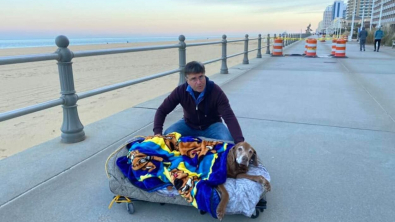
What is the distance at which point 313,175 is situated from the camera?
123 inches

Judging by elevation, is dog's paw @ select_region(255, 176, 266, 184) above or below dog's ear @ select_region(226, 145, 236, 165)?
below

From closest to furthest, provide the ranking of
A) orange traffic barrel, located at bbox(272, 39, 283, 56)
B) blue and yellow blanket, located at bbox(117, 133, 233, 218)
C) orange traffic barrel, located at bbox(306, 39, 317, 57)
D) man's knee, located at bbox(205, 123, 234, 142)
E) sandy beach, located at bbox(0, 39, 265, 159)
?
blue and yellow blanket, located at bbox(117, 133, 233, 218) < man's knee, located at bbox(205, 123, 234, 142) < sandy beach, located at bbox(0, 39, 265, 159) < orange traffic barrel, located at bbox(306, 39, 317, 57) < orange traffic barrel, located at bbox(272, 39, 283, 56)

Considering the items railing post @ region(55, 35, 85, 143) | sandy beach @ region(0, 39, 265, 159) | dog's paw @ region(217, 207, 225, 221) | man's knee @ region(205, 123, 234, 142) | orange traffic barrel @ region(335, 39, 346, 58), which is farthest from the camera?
orange traffic barrel @ region(335, 39, 346, 58)

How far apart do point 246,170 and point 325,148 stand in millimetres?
1697

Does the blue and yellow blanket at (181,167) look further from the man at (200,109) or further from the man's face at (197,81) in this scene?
the man's face at (197,81)

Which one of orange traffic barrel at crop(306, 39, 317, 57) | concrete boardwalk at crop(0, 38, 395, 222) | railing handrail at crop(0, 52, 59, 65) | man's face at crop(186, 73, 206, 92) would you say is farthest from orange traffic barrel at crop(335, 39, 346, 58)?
railing handrail at crop(0, 52, 59, 65)

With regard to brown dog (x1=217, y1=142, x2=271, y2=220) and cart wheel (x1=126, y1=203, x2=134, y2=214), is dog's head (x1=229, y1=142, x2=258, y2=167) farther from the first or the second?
cart wheel (x1=126, y1=203, x2=134, y2=214)

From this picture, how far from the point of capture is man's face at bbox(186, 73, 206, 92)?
2994 mm

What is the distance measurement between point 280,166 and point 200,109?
103cm

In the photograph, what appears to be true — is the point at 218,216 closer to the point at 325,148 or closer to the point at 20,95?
the point at 325,148

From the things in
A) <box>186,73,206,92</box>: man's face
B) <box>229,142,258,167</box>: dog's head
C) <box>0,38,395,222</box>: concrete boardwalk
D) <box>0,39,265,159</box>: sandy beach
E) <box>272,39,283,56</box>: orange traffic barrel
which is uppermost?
<box>186,73,206,92</box>: man's face

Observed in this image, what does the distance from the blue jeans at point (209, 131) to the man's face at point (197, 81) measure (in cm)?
50

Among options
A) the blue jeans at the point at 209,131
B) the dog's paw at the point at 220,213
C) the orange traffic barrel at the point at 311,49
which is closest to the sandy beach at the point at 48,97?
the blue jeans at the point at 209,131

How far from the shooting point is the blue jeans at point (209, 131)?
3.30 meters
